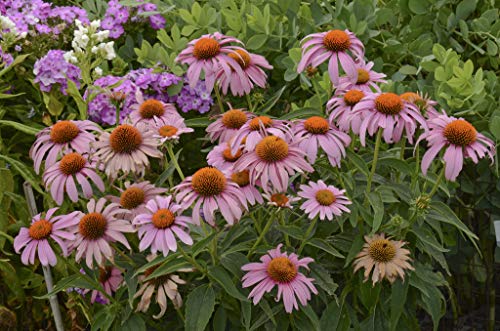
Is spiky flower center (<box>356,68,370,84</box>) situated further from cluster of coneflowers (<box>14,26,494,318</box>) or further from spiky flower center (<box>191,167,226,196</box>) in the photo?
spiky flower center (<box>191,167,226,196</box>)

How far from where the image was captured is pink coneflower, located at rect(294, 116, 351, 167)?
1.49 m

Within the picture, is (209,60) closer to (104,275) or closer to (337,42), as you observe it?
(337,42)

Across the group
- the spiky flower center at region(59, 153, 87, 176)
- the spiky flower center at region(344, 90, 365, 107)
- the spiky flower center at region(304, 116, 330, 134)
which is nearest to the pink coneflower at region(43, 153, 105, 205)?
the spiky flower center at region(59, 153, 87, 176)

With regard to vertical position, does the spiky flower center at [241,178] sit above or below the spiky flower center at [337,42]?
below

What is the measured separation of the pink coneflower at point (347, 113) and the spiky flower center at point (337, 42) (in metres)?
0.10

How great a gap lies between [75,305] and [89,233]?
83 cm

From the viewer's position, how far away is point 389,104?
1.47 meters

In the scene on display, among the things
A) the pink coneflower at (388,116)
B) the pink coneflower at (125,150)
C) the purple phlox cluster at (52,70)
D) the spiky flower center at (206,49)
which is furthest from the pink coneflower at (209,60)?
the purple phlox cluster at (52,70)

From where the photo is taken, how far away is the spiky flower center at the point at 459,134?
148cm

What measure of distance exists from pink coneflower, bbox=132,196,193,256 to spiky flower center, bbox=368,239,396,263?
430 millimetres

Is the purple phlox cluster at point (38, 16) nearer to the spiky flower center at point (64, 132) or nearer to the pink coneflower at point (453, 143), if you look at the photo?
the spiky flower center at point (64, 132)

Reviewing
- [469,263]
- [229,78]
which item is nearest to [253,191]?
[229,78]

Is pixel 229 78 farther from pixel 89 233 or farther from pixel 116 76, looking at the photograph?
pixel 116 76

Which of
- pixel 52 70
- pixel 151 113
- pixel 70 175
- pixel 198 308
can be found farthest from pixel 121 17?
pixel 198 308
